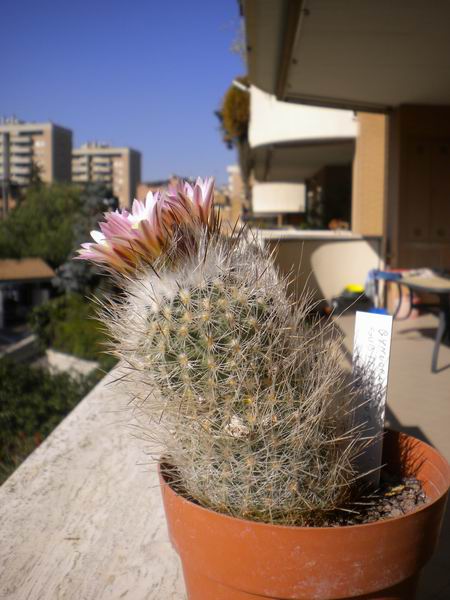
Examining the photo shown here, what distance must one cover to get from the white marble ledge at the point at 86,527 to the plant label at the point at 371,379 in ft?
2.13

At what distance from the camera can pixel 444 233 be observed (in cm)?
838

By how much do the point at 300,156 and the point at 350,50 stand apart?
12.8 m

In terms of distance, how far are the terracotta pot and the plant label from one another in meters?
0.28

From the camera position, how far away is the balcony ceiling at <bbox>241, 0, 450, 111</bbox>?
15.4 feet

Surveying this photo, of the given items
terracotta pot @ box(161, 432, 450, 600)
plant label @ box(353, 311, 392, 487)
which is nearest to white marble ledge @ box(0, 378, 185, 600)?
terracotta pot @ box(161, 432, 450, 600)

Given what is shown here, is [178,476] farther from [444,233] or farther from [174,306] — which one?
[444,233]

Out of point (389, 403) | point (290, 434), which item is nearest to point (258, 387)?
point (290, 434)

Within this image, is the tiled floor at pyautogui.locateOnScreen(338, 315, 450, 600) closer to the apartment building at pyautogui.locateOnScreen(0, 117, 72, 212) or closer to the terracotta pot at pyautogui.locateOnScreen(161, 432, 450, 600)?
the terracotta pot at pyautogui.locateOnScreen(161, 432, 450, 600)

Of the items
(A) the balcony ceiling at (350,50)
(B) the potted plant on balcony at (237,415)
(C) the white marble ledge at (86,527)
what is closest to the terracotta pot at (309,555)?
(B) the potted plant on balcony at (237,415)

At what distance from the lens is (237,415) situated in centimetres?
139

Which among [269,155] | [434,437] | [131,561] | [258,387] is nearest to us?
[258,387]

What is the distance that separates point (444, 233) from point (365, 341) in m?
7.27

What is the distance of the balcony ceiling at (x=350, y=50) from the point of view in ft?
15.4

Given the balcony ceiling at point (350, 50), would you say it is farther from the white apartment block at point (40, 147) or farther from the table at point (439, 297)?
the white apartment block at point (40, 147)
